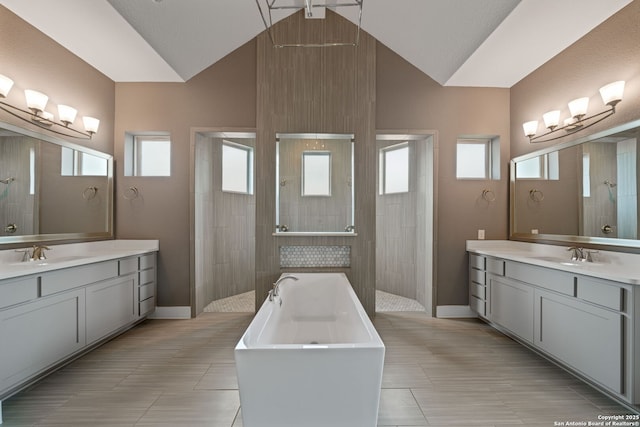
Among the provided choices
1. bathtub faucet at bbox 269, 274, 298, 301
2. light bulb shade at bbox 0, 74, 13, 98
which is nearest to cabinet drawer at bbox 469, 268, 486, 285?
bathtub faucet at bbox 269, 274, 298, 301

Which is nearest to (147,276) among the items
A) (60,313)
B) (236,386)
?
(60,313)

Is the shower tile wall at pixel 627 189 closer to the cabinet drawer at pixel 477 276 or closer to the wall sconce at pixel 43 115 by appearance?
the cabinet drawer at pixel 477 276

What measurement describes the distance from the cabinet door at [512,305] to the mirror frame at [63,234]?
4.21 meters

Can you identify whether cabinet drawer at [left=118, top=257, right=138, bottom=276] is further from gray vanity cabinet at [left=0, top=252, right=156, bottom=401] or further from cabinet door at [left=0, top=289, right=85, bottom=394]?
cabinet door at [left=0, top=289, right=85, bottom=394]

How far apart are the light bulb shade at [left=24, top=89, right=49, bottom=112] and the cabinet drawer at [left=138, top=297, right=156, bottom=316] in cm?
204

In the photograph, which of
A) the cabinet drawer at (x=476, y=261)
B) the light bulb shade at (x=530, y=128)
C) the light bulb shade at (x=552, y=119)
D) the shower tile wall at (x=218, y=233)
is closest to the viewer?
the light bulb shade at (x=552, y=119)

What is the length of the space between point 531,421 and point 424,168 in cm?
286

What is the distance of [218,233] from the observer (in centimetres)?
455

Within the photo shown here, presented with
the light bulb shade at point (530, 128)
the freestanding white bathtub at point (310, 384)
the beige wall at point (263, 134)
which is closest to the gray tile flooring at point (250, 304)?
the beige wall at point (263, 134)

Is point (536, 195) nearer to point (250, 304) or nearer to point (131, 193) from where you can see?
point (250, 304)

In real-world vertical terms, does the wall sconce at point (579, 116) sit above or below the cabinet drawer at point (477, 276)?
above

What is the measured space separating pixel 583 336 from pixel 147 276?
398 centimetres

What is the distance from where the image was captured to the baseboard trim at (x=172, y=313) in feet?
11.9

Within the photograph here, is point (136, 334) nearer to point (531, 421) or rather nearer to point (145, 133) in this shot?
point (145, 133)
